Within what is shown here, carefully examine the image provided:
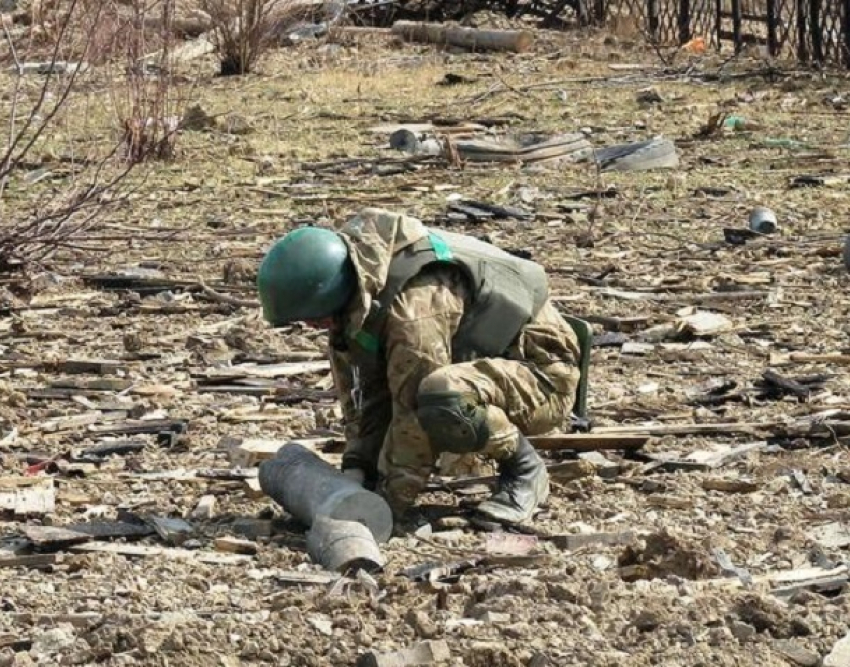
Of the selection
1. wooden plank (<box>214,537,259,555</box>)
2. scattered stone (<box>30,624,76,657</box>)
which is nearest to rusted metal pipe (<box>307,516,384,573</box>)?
wooden plank (<box>214,537,259,555</box>)

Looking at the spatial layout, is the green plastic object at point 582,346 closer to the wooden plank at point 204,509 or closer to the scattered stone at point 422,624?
the wooden plank at point 204,509

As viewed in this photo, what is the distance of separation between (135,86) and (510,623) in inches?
375

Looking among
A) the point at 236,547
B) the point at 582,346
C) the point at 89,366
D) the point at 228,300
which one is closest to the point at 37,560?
the point at 236,547

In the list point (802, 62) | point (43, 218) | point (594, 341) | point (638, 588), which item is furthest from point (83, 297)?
point (802, 62)

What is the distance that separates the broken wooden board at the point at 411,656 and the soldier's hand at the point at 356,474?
149cm

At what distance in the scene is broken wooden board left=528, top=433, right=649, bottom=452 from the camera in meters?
7.20

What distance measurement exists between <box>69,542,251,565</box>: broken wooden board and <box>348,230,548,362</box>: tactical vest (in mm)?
797

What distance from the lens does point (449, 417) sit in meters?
6.05

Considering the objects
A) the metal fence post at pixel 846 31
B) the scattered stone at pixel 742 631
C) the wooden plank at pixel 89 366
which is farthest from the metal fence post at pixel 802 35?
the scattered stone at pixel 742 631

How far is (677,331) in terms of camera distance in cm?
944

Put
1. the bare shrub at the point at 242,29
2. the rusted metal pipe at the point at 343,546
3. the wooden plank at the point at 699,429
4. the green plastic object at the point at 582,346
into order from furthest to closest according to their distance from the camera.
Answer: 1. the bare shrub at the point at 242,29
2. the wooden plank at the point at 699,429
3. the green plastic object at the point at 582,346
4. the rusted metal pipe at the point at 343,546

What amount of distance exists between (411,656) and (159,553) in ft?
4.64

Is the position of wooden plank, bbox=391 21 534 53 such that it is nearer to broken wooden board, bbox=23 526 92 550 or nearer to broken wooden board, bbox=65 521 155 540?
broken wooden board, bbox=65 521 155 540

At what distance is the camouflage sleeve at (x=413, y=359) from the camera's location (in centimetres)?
609
